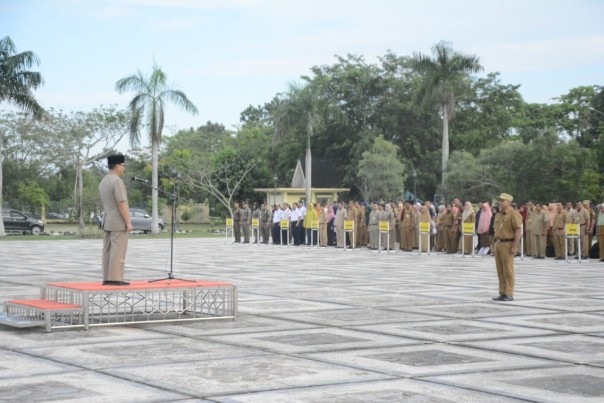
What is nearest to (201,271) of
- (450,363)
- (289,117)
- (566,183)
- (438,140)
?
(450,363)

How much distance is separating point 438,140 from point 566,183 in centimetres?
2694

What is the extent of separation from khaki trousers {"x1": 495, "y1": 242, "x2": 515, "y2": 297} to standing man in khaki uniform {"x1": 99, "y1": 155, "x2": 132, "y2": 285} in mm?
6026

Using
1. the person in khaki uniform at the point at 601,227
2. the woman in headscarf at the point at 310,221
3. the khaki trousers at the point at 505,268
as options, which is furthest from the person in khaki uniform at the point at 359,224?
the khaki trousers at the point at 505,268

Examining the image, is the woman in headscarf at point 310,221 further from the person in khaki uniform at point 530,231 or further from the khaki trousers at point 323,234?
the person in khaki uniform at point 530,231

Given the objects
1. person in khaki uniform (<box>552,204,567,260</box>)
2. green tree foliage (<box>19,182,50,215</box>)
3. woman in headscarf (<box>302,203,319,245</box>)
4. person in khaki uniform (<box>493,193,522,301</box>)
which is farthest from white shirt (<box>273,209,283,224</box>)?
green tree foliage (<box>19,182,50,215</box>)

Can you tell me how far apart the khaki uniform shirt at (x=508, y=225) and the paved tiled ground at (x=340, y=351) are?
1010 mm

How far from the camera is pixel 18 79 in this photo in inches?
1906

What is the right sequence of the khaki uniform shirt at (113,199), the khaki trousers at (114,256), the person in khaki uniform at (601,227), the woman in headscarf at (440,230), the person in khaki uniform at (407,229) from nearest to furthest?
the khaki trousers at (114,256) < the khaki uniform shirt at (113,199) < the person in khaki uniform at (601,227) < the woman in headscarf at (440,230) < the person in khaki uniform at (407,229)

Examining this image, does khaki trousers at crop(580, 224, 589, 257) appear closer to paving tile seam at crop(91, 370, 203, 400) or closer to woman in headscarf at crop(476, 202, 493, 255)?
woman in headscarf at crop(476, 202, 493, 255)

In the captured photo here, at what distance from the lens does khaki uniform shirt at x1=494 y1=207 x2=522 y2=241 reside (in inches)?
598

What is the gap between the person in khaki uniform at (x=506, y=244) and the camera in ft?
49.1

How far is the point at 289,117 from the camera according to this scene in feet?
194

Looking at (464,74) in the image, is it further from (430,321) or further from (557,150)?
(430,321)

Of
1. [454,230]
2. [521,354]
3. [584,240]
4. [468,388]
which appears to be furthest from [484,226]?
[468,388]
